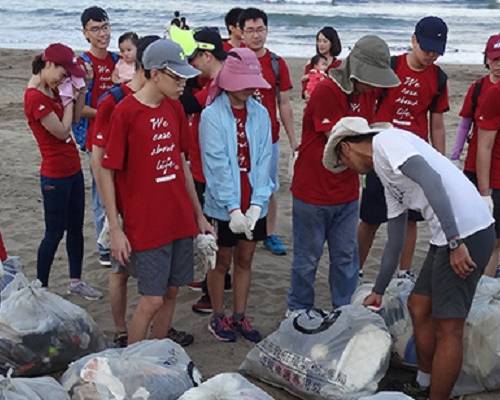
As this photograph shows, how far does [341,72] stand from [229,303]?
1.72m

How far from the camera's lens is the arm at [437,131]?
16.9 feet

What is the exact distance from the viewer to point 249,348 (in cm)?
450

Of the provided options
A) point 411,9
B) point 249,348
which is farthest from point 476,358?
point 411,9

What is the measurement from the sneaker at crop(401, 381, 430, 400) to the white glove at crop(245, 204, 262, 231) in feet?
3.75

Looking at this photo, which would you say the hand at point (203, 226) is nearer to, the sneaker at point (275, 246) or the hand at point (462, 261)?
the hand at point (462, 261)

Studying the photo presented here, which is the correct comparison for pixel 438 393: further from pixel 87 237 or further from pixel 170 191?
pixel 87 237

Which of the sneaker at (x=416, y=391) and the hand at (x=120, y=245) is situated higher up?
the hand at (x=120, y=245)

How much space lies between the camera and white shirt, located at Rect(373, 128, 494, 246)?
3.33 m

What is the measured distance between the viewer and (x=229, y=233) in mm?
4395

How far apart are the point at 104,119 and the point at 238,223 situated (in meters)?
0.87

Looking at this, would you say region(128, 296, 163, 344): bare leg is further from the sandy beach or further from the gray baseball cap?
the gray baseball cap

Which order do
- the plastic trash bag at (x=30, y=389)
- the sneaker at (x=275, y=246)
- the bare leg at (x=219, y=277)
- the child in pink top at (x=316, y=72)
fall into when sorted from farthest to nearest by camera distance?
the child in pink top at (x=316, y=72) → the sneaker at (x=275, y=246) → the bare leg at (x=219, y=277) → the plastic trash bag at (x=30, y=389)

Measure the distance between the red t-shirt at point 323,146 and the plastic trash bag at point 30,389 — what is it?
1783 mm

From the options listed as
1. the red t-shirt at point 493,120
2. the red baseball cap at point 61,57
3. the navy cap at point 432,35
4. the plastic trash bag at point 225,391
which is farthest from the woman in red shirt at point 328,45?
the plastic trash bag at point 225,391
